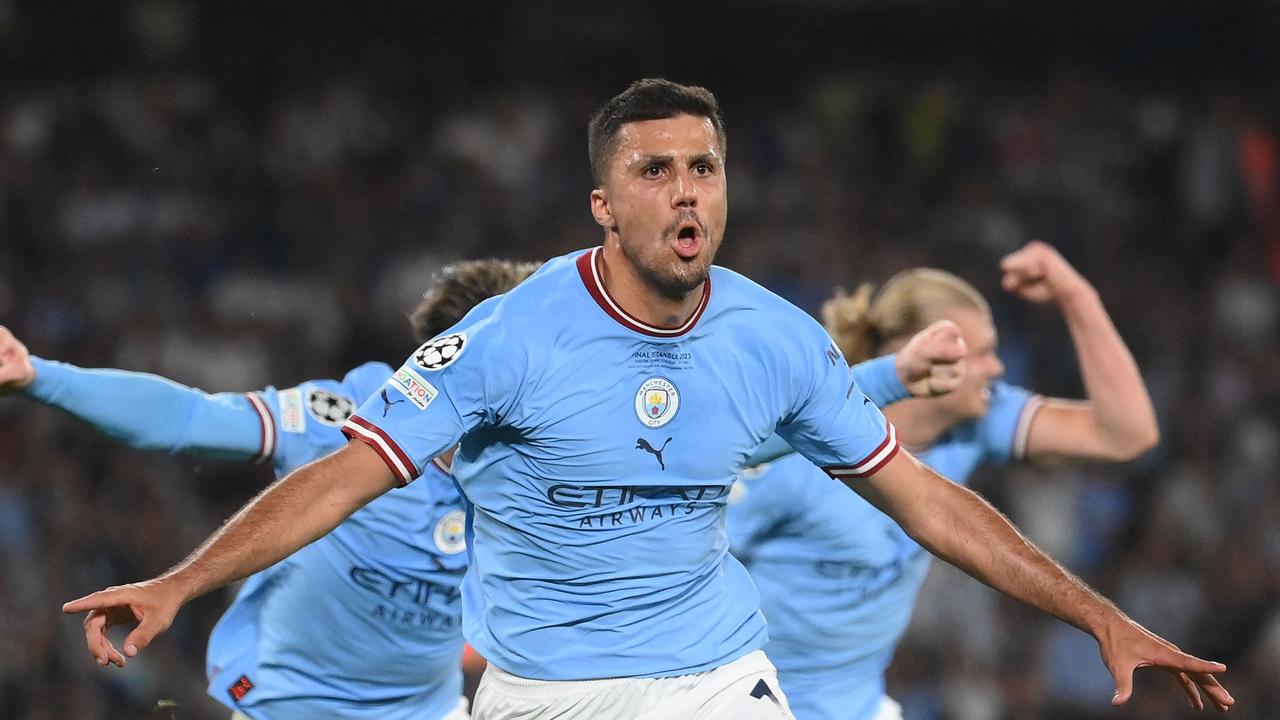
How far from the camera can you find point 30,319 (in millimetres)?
10469

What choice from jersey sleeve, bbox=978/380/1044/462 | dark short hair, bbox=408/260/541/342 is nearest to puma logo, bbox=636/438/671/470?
dark short hair, bbox=408/260/541/342

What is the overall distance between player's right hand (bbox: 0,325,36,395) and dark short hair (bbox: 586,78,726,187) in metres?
1.54

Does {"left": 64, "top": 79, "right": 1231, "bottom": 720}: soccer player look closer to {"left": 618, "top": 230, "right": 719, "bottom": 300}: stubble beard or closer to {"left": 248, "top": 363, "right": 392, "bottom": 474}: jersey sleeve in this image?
{"left": 618, "top": 230, "right": 719, "bottom": 300}: stubble beard

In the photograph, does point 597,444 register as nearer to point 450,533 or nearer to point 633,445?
point 633,445

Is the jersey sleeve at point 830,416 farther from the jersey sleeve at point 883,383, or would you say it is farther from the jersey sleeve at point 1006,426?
the jersey sleeve at point 1006,426

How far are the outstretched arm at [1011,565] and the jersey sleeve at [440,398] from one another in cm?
A: 99

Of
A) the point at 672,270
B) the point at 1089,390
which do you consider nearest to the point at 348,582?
the point at 672,270

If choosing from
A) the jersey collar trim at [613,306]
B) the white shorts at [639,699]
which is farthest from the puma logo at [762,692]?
the jersey collar trim at [613,306]

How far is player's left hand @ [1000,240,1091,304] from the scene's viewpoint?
5246mm

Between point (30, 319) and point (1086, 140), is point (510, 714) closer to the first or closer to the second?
point (30, 319)

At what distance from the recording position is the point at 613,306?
3707 mm

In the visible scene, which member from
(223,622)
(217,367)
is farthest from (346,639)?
(217,367)

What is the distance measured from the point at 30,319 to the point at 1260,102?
10199mm

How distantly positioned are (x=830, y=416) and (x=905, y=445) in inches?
64.1
